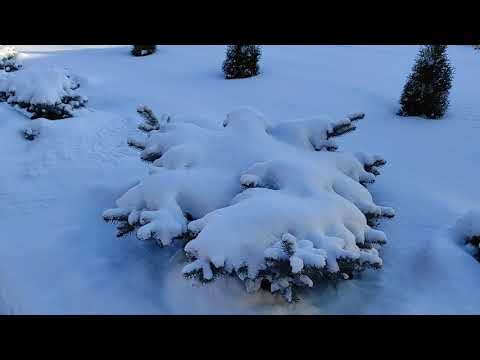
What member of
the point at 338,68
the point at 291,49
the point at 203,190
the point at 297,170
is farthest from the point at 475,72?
the point at 203,190

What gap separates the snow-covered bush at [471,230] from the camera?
2.97 meters

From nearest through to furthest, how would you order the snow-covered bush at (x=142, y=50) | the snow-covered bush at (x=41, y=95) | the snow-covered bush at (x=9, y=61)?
the snow-covered bush at (x=41, y=95), the snow-covered bush at (x=9, y=61), the snow-covered bush at (x=142, y=50)

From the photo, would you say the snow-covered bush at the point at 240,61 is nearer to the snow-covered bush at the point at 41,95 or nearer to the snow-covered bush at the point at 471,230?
the snow-covered bush at the point at 41,95

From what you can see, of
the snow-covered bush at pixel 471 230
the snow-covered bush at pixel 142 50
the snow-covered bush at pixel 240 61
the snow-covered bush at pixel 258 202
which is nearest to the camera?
the snow-covered bush at pixel 258 202

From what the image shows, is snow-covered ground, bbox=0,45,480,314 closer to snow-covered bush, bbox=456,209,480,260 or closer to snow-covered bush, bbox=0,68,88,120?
snow-covered bush, bbox=456,209,480,260

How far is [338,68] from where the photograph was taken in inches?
331

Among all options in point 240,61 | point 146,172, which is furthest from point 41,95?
point 240,61

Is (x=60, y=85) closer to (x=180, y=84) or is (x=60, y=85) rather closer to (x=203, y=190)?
(x=180, y=84)

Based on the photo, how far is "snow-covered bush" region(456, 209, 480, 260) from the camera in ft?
9.74

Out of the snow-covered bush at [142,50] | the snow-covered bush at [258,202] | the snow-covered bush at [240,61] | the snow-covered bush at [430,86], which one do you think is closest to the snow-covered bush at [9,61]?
the snow-covered bush at [142,50]

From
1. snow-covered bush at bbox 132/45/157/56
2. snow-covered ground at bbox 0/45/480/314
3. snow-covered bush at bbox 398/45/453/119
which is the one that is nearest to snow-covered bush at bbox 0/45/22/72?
snow-covered ground at bbox 0/45/480/314

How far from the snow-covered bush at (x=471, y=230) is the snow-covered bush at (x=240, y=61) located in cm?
609

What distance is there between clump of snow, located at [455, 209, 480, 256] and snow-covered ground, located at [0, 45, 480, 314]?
83 millimetres

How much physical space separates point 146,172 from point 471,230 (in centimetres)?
361
